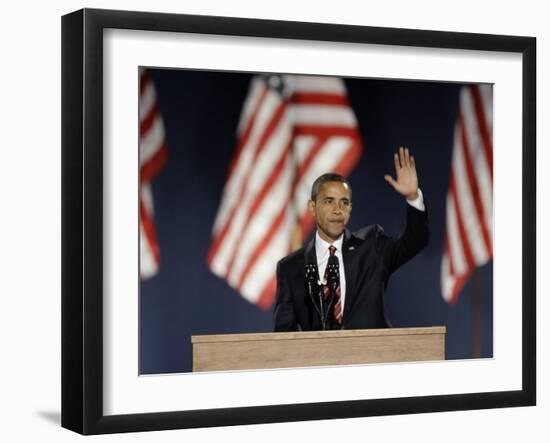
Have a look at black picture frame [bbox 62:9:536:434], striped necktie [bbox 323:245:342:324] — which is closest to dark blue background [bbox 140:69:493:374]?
striped necktie [bbox 323:245:342:324]

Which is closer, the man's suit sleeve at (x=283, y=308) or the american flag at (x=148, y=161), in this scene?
the american flag at (x=148, y=161)

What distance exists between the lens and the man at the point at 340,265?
753cm

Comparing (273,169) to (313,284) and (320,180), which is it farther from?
(313,284)

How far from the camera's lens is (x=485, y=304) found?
7934 millimetres

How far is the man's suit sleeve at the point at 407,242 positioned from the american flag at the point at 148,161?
4.20 ft

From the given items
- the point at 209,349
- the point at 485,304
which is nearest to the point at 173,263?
the point at 209,349

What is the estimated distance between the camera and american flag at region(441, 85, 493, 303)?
Answer: 25.9ft

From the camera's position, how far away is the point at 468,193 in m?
7.90

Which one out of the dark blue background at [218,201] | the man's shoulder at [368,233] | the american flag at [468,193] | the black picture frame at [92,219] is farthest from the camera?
the american flag at [468,193]

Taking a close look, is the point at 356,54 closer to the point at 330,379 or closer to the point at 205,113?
the point at 205,113

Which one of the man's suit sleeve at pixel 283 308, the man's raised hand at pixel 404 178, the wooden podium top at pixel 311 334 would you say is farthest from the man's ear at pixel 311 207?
the wooden podium top at pixel 311 334

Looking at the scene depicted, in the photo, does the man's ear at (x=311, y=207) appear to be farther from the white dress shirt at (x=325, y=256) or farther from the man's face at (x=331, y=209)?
the white dress shirt at (x=325, y=256)

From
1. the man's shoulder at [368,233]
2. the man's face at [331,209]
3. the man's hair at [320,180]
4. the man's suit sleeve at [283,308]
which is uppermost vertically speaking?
the man's hair at [320,180]

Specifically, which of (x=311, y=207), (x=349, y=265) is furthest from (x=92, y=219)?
(x=349, y=265)
